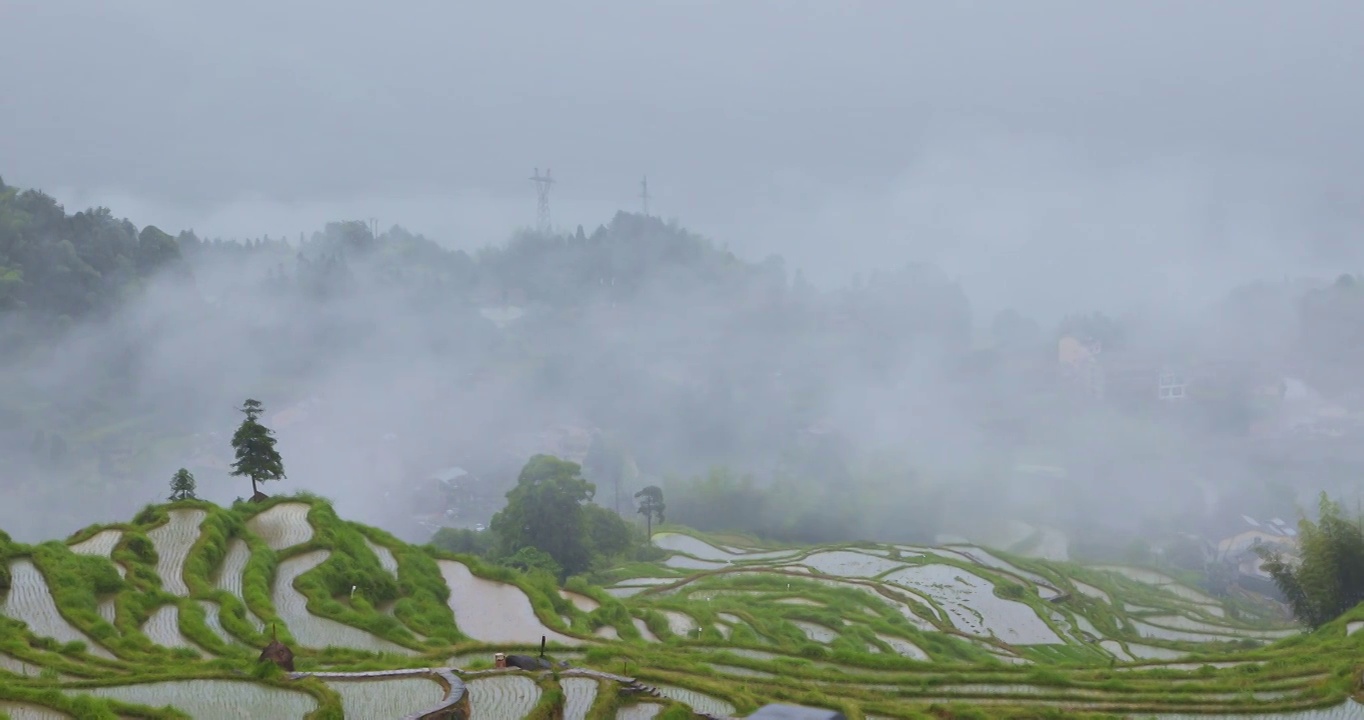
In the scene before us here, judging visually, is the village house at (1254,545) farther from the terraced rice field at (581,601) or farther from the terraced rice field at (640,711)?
the terraced rice field at (640,711)

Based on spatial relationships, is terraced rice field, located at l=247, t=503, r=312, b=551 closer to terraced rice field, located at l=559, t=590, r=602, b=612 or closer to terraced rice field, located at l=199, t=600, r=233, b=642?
terraced rice field, located at l=199, t=600, r=233, b=642

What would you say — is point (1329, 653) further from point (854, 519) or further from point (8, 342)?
point (8, 342)

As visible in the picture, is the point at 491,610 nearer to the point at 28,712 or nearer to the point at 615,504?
the point at 28,712

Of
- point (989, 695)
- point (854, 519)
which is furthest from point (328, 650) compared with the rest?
point (854, 519)

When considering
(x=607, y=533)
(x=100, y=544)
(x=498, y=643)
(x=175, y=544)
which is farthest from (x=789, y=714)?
(x=607, y=533)

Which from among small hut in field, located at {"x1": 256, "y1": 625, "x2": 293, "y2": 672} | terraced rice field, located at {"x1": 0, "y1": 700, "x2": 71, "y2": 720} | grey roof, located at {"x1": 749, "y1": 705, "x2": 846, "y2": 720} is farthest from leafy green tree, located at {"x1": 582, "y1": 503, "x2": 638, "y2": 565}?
grey roof, located at {"x1": 749, "y1": 705, "x2": 846, "y2": 720}

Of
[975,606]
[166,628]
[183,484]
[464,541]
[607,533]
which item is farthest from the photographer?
[464,541]
